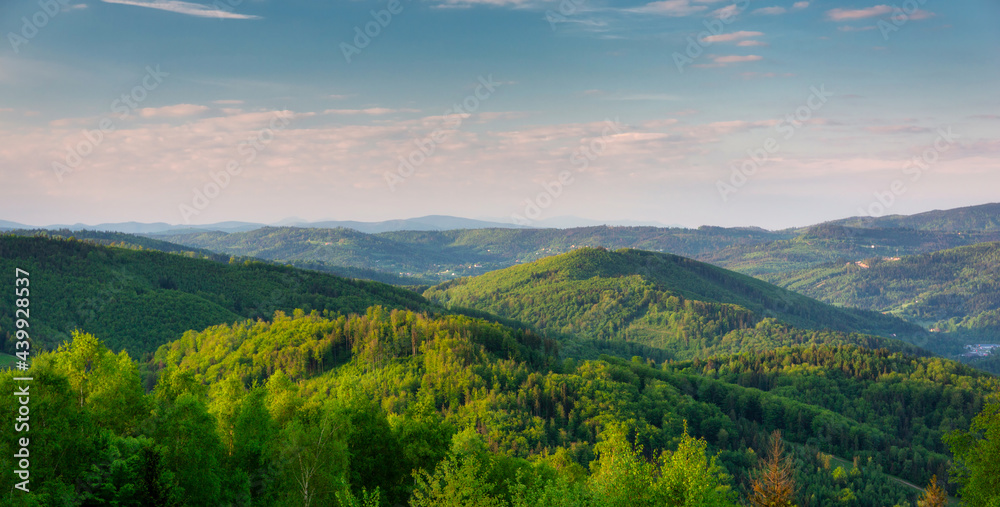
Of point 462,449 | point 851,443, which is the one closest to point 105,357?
point 462,449

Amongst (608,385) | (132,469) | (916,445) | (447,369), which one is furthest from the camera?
(916,445)

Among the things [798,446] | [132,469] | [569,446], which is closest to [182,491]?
[132,469]

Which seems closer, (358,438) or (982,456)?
(982,456)

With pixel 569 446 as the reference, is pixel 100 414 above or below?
above

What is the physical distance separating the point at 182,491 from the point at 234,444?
430 inches

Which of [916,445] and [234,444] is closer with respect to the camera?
[234,444]

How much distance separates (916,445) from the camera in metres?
191

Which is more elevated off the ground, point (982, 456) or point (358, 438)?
point (982, 456)

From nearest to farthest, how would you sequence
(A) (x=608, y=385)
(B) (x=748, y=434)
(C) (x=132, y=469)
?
1. (C) (x=132, y=469)
2. (A) (x=608, y=385)
3. (B) (x=748, y=434)

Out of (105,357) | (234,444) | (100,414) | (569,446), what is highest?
(105,357)

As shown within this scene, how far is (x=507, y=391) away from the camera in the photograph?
141 meters

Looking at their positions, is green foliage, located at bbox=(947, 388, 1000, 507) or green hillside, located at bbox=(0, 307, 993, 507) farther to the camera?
green foliage, located at bbox=(947, 388, 1000, 507)

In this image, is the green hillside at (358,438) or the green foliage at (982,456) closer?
the green hillside at (358,438)

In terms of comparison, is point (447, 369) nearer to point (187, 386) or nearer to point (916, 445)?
point (187, 386)
